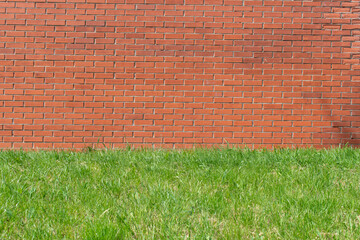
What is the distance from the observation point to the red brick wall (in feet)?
13.0

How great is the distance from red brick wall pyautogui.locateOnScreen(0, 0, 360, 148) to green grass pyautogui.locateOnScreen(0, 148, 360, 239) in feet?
1.43

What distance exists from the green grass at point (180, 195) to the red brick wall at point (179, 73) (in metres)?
0.44

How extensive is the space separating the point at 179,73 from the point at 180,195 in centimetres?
191

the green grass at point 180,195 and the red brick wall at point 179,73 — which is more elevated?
the red brick wall at point 179,73

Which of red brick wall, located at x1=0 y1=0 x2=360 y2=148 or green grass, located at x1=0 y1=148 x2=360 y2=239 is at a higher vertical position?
red brick wall, located at x1=0 y1=0 x2=360 y2=148

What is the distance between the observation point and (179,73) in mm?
3994

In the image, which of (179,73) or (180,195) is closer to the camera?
(180,195)

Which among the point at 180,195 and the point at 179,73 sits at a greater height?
the point at 179,73

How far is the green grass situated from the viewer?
6.37 ft

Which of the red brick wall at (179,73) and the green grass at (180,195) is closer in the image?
the green grass at (180,195)

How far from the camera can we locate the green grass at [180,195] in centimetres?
194

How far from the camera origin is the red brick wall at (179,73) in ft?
13.0

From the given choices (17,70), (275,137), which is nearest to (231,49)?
(275,137)

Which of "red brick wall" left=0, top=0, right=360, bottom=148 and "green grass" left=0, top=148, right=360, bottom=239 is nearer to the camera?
"green grass" left=0, top=148, right=360, bottom=239
